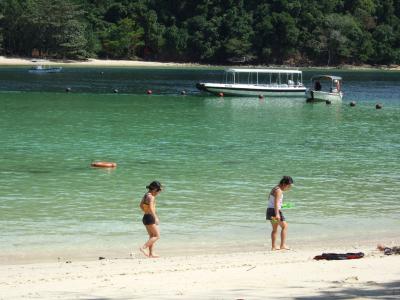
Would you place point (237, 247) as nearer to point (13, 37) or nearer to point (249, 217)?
point (249, 217)

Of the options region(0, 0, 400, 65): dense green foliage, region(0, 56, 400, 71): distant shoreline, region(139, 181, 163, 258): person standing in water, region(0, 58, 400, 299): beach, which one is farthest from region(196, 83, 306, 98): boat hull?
region(0, 0, 400, 65): dense green foliage

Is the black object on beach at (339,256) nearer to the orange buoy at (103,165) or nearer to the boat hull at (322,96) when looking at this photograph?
the orange buoy at (103,165)

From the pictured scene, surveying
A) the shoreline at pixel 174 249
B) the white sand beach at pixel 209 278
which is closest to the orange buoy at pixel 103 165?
the shoreline at pixel 174 249

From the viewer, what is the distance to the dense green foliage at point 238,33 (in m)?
172

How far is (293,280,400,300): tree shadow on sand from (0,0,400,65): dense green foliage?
154 meters

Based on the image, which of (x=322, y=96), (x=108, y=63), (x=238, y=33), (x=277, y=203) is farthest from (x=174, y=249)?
(x=238, y=33)

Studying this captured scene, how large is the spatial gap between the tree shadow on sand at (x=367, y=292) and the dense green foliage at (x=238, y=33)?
153993 mm

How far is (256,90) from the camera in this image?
71750 millimetres

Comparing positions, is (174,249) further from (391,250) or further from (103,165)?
(103,165)

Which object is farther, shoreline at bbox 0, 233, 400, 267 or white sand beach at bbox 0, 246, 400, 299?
shoreline at bbox 0, 233, 400, 267

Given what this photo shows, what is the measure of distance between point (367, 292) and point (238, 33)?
552 feet

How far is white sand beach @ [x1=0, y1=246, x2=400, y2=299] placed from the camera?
11547 millimetres

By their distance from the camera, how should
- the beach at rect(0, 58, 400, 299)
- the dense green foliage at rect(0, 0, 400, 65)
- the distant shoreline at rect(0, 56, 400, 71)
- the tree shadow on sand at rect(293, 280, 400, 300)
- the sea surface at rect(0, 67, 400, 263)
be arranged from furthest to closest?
the dense green foliage at rect(0, 0, 400, 65) < the distant shoreline at rect(0, 56, 400, 71) < the sea surface at rect(0, 67, 400, 263) < the beach at rect(0, 58, 400, 299) < the tree shadow on sand at rect(293, 280, 400, 300)

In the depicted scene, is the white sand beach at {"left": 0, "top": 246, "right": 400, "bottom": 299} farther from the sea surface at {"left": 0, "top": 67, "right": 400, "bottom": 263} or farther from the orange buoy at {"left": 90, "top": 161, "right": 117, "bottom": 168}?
the orange buoy at {"left": 90, "top": 161, "right": 117, "bottom": 168}
